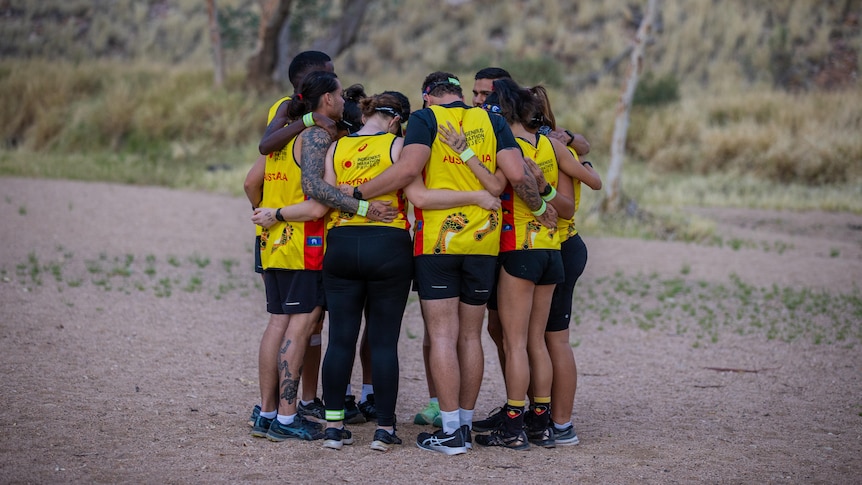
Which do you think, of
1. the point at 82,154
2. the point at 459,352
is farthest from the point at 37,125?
the point at 459,352

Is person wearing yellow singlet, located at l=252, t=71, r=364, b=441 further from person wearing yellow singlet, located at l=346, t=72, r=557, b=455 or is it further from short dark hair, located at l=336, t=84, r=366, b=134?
person wearing yellow singlet, located at l=346, t=72, r=557, b=455

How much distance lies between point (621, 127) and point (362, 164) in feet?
35.4

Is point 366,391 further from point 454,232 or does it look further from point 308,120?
point 308,120

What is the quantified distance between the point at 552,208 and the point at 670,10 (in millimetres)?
29467

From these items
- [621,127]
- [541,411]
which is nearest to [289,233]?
[541,411]

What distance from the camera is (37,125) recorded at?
63.2 feet

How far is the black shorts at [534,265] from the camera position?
16.9ft

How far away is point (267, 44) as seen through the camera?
72.5 feet

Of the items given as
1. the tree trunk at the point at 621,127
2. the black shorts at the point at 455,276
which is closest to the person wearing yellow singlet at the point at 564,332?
the black shorts at the point at 455,276

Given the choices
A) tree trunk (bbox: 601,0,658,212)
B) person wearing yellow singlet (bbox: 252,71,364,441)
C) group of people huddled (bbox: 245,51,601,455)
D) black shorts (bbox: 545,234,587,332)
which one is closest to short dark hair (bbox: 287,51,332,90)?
group of people huddled (bbox: 245,51,601,455)

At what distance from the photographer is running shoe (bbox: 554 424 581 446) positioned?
18.0 feet

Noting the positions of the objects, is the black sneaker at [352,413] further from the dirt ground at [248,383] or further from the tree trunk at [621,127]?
the tree trunk at [621,127]

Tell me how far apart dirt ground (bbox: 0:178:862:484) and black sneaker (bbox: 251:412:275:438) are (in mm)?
55

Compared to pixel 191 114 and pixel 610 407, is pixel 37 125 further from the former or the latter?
pixel 610 407
